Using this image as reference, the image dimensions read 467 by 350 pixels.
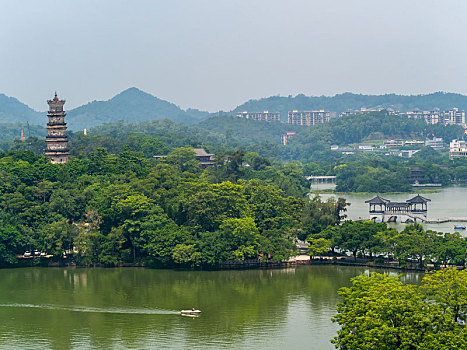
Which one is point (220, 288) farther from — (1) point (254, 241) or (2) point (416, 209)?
(2) point (416, 209)

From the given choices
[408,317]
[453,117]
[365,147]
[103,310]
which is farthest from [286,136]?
[408,317]

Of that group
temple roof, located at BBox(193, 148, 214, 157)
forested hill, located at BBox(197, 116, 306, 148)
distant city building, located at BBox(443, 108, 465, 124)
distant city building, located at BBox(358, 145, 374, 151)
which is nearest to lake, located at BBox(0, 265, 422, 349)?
temple roof, located at BBox(193, 148, 214, 157)

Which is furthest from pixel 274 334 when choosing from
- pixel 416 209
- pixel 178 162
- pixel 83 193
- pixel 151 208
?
pixel 178 162

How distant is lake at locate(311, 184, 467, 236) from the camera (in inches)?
2106

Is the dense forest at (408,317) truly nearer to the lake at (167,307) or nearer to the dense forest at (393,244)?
the lake at (167,307)

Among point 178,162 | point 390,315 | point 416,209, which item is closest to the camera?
point 390,315

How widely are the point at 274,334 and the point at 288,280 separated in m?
8.32

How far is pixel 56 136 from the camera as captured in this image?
52.4m

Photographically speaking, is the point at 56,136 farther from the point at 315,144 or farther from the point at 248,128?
the point at 248,128

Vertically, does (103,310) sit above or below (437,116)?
below

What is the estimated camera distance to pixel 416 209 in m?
56.3

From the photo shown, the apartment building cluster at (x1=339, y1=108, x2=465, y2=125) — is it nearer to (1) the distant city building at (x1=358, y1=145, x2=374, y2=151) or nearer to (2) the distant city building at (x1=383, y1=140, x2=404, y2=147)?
(2) the distant city building at (x1=383, y1=140, x2=404, y2=147)

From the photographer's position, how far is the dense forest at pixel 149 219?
125 feet

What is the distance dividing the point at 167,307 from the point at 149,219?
341 inches
